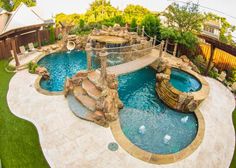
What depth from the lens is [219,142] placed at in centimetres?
926

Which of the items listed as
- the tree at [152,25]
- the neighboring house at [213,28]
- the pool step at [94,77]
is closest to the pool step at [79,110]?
the pool step at [94,77]

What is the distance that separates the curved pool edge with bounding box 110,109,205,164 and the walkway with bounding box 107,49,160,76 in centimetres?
463

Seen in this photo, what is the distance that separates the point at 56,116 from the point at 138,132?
14.9 feet

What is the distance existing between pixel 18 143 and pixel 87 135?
124 inches

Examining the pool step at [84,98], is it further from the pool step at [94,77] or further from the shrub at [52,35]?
the shrub at [52,35]

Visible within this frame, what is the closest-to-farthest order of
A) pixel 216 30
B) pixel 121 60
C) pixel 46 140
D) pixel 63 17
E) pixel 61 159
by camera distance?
pixel 61 159
pixel 46 140
pixel 121 60
pixel 216 30
pixel 63 17

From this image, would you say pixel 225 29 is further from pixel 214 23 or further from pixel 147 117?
pixel 147 117

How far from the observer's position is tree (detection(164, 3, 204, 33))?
Answer: 17.4 metres

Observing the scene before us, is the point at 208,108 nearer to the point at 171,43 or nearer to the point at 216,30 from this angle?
the point at 171,43

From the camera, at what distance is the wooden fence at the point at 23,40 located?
17006 mm

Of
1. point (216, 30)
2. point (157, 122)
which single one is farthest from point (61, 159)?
point (216, 30)

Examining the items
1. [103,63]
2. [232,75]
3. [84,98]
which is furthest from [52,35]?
[232,75]

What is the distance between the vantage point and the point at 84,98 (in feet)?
36.9

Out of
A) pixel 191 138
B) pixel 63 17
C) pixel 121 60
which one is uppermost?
pixel 63 17
